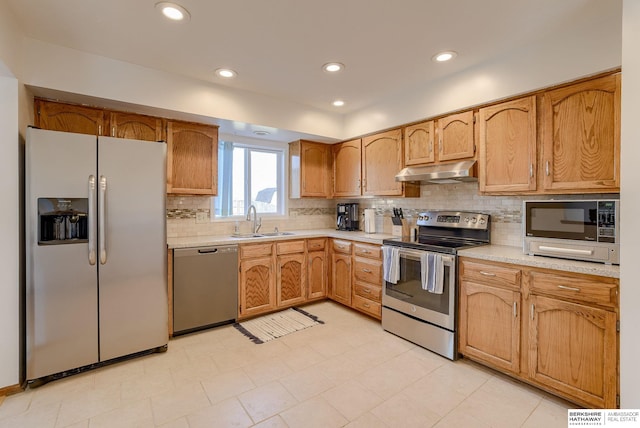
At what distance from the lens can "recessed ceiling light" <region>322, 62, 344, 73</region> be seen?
2.61 m

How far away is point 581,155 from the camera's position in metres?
2.10

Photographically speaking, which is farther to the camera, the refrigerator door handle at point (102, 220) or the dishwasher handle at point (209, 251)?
the dishwasher handle at point (209, 251)

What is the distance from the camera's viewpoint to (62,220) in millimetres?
2195

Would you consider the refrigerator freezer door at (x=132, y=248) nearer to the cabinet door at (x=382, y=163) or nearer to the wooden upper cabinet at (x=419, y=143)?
the cabinet door at (x=382, y=163)

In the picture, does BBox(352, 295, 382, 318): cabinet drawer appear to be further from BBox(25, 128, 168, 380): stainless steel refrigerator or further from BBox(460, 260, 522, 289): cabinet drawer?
BBox(25, 128, 168, 380): stainless steel refrigerator

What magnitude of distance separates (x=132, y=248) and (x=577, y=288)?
10.4 feet

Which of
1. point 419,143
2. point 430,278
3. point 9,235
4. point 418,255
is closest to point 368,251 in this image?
point 418,255

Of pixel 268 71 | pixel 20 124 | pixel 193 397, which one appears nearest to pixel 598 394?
pixel 193 397

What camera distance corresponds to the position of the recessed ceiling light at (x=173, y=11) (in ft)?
5.98

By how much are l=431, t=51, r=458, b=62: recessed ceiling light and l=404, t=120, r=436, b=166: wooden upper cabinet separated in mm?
650

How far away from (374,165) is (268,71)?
5.38 ft

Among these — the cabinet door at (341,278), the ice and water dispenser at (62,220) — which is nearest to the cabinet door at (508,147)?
the cabinet door at (341,278)

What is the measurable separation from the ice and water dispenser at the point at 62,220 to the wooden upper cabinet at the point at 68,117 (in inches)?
31.3

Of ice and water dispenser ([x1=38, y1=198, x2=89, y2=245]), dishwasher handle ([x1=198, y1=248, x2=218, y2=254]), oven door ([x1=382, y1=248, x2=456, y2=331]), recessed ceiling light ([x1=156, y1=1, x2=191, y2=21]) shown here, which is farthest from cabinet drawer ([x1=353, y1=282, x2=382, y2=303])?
recessed ceiling light ([x1=156, y1=1, x2=191, y2=21])
